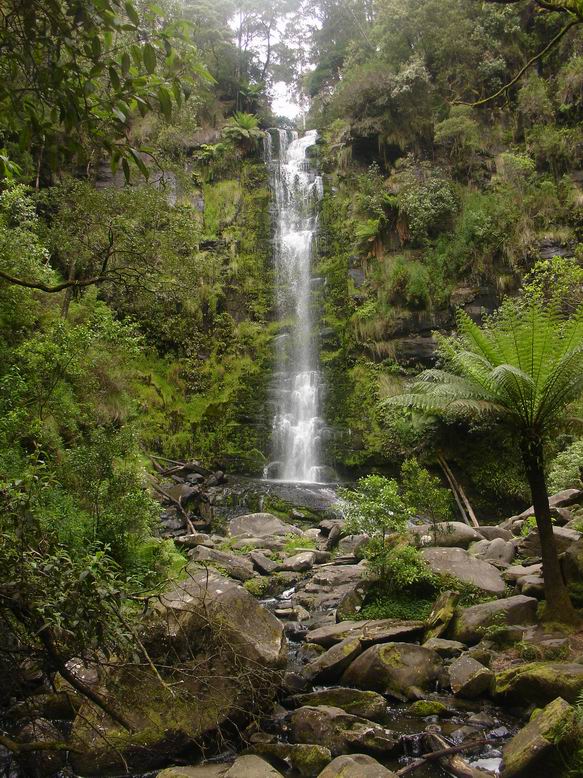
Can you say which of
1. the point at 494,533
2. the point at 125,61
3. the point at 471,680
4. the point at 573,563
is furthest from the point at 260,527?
the point at 125,61

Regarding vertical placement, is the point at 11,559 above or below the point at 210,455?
above

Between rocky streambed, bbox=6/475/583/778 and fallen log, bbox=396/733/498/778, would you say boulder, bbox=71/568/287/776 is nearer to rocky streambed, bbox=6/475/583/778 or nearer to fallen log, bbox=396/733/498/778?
rocky streambed, bbox=6/475/583/778

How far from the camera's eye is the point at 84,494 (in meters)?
6.57

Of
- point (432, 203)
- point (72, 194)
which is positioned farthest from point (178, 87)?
point (432, 203)

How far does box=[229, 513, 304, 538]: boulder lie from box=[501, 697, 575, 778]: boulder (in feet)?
25.5

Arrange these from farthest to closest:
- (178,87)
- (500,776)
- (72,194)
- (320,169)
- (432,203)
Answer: (320,169) < (432,203) < (72,194) < (500,776) < (178,87)

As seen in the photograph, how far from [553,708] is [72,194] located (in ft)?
31.9

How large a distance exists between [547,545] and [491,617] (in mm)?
911

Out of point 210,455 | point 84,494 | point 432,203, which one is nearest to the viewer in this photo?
point 84,494

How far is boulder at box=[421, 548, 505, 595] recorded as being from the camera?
20.8 feet

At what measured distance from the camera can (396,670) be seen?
4.79 meters

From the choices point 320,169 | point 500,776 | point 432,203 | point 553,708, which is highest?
point 320,169

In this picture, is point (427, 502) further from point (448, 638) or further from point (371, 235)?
point (371, 235)

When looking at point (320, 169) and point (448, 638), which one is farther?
point (320, 169)
